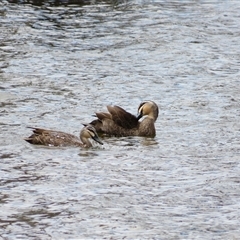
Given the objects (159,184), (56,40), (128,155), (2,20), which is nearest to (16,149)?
(128,155)

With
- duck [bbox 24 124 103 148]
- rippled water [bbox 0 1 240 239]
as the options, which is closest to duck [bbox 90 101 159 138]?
rippled water [bbox 0 1 240 239]

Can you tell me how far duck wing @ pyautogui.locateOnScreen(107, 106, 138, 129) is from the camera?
581 inches

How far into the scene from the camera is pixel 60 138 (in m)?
13.5

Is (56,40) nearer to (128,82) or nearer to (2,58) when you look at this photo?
(2,58)

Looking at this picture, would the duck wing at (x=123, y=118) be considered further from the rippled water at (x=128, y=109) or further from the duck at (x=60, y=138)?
the duck at (x=60, y=138)

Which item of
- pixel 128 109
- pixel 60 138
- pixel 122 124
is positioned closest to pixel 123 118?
pixel 122 124

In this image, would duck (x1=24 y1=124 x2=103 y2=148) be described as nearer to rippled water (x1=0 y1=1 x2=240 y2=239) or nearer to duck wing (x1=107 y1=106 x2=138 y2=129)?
rippled water (x1=0 y1=1 x2=240 y2=239)

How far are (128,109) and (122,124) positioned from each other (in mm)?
1753

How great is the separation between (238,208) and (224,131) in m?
4.30

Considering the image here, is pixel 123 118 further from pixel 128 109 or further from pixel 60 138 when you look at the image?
pixel 128 109

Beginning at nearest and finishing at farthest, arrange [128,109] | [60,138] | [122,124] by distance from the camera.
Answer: [60,138] < [122,124] < [128,109]

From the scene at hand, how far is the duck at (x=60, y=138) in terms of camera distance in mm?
13500

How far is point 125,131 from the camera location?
48.5ft

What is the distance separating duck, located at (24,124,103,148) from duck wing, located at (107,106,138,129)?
102 centimetres
